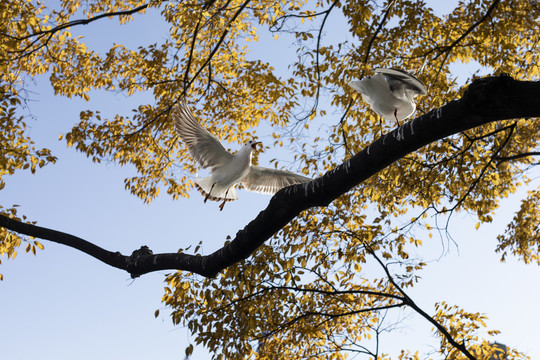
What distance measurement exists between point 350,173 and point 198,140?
3389 mm

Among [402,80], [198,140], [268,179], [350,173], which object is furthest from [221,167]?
[350,173]

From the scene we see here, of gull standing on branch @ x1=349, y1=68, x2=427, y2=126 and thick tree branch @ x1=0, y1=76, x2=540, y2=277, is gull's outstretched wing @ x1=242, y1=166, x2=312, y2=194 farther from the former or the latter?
thick tree branch @ x1=0, y1=76, x2=540, y2=277

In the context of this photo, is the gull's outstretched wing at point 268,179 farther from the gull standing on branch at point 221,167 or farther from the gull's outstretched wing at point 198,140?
the gull's outstretched wing at point 198,140

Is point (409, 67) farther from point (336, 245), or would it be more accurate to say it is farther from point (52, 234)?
point (52, 234)

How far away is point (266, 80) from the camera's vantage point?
7328 mm

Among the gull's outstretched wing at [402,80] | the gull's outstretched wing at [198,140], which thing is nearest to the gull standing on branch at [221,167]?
the gull's outstretched wing at [198,140]

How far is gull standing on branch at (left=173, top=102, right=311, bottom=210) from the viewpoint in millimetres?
6160

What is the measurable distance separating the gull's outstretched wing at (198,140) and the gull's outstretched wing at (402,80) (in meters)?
2.45

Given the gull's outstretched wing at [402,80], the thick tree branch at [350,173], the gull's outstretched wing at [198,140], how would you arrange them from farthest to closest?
the gull's outstretched wing at [198,140] < the gull's outstretched wing at [402,80] < the thick tree branch at [350,173]

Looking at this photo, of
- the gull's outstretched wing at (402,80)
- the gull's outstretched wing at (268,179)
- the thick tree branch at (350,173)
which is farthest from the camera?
the gull's outstretched wing at (268,179)

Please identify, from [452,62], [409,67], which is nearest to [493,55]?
[452,62]

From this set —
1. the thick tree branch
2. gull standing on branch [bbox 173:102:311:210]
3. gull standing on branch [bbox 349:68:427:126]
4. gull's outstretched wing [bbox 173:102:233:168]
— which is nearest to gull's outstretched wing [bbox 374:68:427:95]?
gull standing on branch [bbox 349:68:427:126]

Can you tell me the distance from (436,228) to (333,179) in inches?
109

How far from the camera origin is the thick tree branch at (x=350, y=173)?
2.65m
